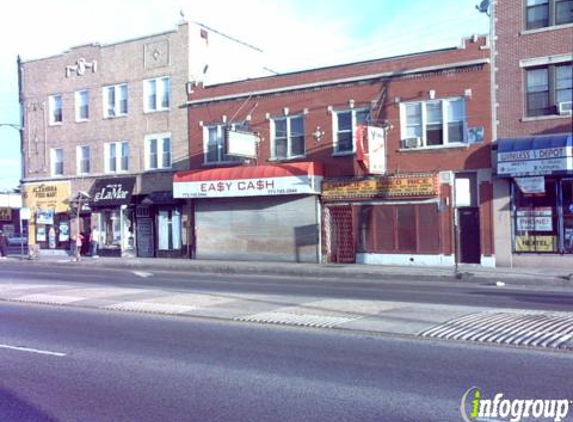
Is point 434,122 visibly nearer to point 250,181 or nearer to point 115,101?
point 250,181

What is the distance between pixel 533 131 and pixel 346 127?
24.7ft

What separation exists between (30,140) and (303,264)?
20705mm

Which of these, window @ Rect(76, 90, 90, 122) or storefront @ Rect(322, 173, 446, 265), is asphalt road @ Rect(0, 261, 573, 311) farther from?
window @ Rect(76, 90, 90, 122)

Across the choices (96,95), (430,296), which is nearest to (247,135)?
(96,95)

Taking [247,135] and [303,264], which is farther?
[247,135]

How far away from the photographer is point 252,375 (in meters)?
7.76

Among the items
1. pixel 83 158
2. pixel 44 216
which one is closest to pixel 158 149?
pixel 83 158

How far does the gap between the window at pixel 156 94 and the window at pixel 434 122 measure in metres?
13.1

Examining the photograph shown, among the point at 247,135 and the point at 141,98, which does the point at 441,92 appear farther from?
the point at 141,98

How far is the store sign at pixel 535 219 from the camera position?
22500 mm

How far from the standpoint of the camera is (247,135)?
28.4 metres

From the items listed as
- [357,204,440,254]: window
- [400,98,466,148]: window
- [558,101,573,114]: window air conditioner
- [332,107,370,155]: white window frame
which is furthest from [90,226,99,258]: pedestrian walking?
[558,101,573,114]: window air conditioner

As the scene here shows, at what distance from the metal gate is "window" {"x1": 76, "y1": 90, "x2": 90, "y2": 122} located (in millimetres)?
16566

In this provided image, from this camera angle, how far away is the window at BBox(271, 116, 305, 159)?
28.2m
